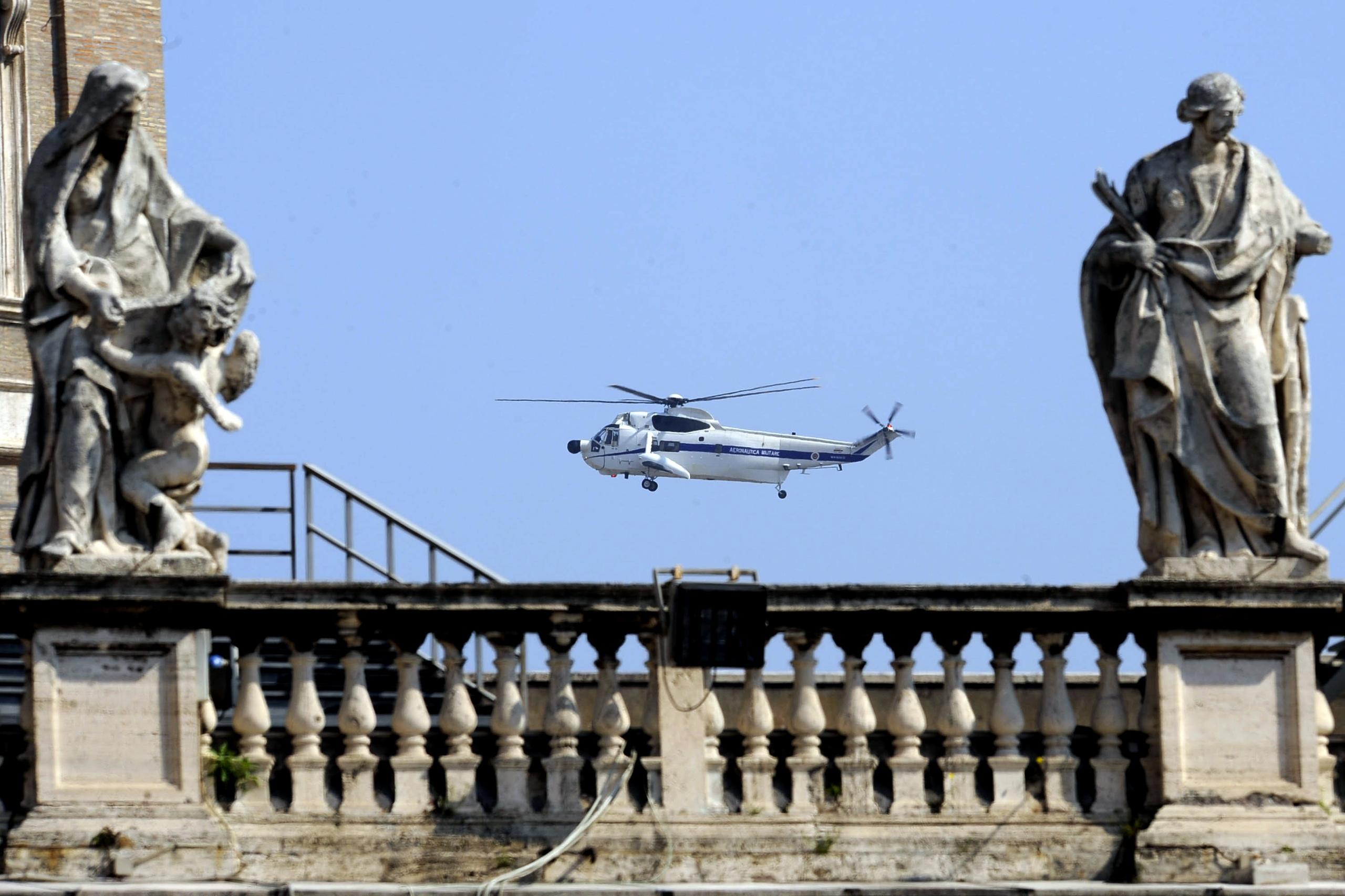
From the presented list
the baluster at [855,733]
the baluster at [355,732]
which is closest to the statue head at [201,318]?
the baluster at [355,732]

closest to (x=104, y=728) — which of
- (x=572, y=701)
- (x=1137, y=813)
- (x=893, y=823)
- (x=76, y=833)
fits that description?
(x=76, y=833)

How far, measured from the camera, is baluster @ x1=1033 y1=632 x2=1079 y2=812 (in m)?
16.6

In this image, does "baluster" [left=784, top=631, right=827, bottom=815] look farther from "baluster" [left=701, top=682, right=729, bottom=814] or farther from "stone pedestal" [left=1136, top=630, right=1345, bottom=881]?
"stone pedestal" [left=1136, top=630, right=1345, bottom=881]

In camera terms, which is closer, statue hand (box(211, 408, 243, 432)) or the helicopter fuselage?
statue hand (box(211, 408, 243, 432))

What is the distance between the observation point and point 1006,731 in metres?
16.6

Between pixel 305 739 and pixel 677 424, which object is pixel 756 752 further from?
pixel 677 424

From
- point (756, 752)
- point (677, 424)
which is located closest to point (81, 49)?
point (756, 752)

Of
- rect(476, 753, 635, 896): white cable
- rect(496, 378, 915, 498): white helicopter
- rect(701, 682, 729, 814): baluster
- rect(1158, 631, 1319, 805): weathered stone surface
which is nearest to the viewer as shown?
rect(476, 753, 635, 896): white cable

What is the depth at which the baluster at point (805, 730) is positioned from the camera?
1638cm

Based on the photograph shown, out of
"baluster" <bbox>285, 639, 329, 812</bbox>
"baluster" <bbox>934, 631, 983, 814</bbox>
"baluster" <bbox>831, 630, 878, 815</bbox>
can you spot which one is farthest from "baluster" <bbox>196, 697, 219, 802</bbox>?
"baluster" <bbox>934, 631, 983, 814</bbox>

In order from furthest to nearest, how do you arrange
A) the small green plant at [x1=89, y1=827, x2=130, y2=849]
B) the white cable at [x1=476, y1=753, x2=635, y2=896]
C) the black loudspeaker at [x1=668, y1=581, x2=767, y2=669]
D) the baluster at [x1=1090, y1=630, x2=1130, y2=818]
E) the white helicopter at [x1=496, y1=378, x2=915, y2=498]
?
the white helicopter at [x1=496, y1=378, x2=915, y2=498]
the baluster at [x1=1090, y1=630, x2=1130, y2=818]
the black loudspeaker at [x1=668, y1=581, x2=767, y2=669]
the white cable at [x1=476, y1=753, x2=635, y2=896]
the small green plant at [x1=89, y1=827, x2=130, y2=849]

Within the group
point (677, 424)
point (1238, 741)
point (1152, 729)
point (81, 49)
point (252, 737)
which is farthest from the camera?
point (677, 424)

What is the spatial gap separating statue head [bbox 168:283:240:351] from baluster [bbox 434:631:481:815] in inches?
71.8

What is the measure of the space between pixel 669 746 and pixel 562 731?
0.53 meters
